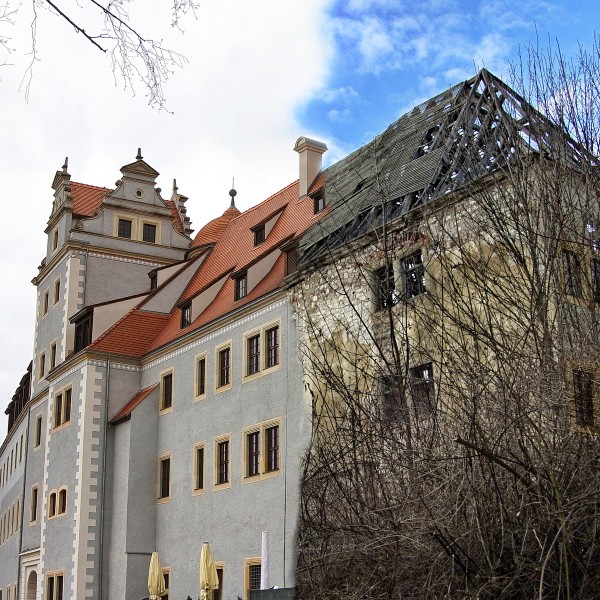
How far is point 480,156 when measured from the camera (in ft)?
41.8

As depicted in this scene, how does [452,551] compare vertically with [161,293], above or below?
below

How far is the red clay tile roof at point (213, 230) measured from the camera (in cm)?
3319

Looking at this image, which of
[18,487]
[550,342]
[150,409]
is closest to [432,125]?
[550,342]

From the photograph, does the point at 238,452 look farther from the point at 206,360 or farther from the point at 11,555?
the point at 11,555

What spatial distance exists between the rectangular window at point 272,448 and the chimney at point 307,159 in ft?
26.5

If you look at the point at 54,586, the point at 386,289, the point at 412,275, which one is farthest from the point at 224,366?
the point at 386,289

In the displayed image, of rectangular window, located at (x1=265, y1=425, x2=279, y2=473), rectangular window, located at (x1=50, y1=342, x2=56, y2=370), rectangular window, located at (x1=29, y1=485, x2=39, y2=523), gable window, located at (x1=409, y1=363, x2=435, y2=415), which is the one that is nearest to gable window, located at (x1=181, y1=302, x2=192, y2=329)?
rectangular window, located at (x1=265, y1=425, x2=279, y2=473)

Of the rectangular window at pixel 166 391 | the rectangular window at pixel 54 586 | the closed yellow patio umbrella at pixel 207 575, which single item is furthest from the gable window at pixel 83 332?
the closed yellow patio umbrella at pixel 207 575

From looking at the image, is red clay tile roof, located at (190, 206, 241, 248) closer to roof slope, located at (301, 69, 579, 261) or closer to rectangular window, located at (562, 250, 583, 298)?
roof slope, located at (301, 69, 579, 261)

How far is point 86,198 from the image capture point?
3412 cm

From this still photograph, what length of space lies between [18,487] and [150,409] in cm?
1109

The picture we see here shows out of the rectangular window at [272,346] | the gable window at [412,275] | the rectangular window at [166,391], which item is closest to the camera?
the gable window at [412,275]

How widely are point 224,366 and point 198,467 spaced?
2.65 m

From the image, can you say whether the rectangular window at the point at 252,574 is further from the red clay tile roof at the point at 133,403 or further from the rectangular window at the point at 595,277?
the rectangular window at the point at 595,277
